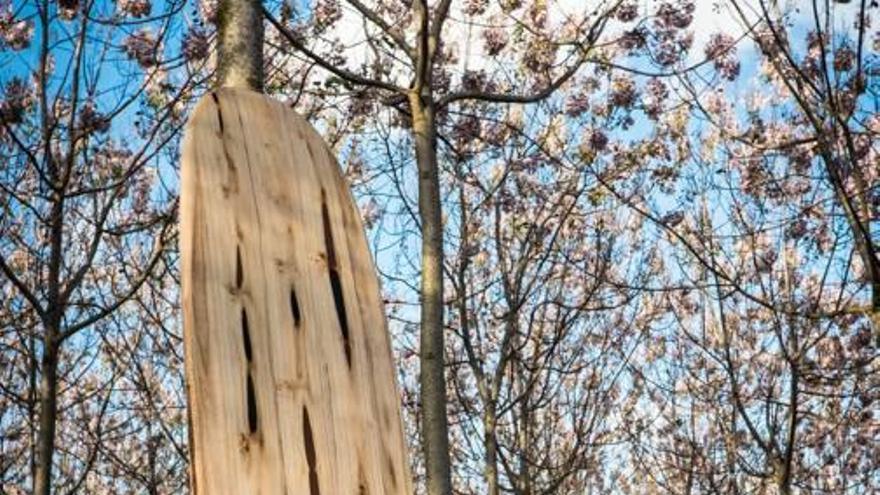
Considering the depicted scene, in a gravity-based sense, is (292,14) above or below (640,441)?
above

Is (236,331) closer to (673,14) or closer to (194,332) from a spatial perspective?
(194,332)

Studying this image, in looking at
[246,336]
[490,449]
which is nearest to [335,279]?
[246,336]

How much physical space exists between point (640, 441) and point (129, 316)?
5208 millimetres

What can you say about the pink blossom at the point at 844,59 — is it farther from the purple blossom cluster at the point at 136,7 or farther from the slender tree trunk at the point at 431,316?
the purple blossom cluster at the point at 136,7

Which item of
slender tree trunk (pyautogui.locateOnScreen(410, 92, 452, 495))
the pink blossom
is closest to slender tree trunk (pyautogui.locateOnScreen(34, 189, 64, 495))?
slender tree trunk (pyautogui.locateOnScreen(410, 92, 452, 495))

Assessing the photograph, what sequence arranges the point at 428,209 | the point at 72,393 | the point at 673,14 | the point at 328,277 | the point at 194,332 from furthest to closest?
1. the point at 72,393
2. the point at 673,14
3. the point at 428,209
4. the point at 328,277
5. the point at 194,332

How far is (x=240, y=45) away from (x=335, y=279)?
99 cm

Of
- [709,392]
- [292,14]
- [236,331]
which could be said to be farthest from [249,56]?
[709,392]

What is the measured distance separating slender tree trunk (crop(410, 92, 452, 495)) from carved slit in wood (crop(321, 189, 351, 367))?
7.96 feet

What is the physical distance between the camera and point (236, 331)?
61.7 inches

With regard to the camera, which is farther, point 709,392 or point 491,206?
point 709,392

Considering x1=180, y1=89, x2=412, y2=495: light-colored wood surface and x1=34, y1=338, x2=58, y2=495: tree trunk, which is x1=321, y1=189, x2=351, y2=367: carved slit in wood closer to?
x1=180, y1=89, x2=412, y2=495: light-colored wood surface

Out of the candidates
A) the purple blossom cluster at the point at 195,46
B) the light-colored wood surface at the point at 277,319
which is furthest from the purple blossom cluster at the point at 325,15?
the light-colored wood surface at the point at 277,319

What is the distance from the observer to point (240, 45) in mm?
2482
